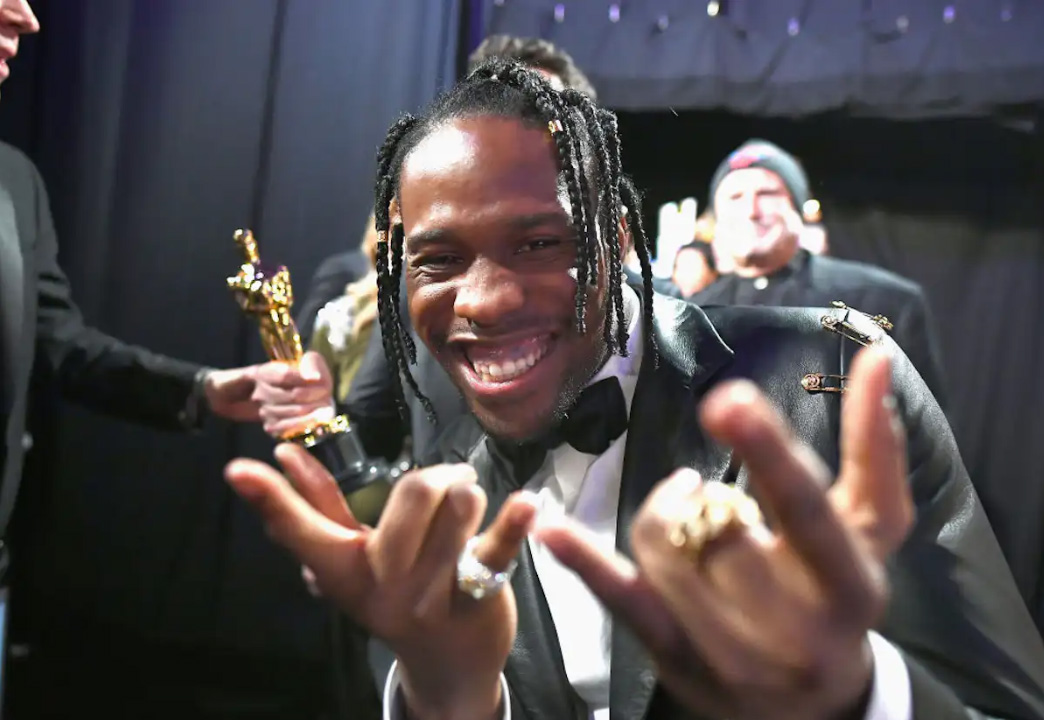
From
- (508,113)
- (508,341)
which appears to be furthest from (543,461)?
(508,113)

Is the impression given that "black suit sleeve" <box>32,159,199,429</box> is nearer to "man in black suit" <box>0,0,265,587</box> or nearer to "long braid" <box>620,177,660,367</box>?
"man in black suit" <box>0,0,265,587</box>

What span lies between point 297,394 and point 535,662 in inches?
13.6

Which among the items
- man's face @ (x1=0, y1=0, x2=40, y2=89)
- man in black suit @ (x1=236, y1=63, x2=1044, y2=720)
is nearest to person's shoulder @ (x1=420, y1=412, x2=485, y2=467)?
man in black suit @ (x1=236, y1=63, x2=1044, y2=720)

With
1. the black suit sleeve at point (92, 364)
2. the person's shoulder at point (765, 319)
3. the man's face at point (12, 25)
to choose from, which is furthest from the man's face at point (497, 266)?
the man's face at point (12, 25)

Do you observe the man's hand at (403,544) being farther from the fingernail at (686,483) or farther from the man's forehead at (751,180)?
the man's forehead at (751,180)

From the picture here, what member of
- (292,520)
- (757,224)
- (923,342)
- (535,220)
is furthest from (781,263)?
(292,520)

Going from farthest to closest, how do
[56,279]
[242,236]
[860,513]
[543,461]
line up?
[56,279] → [242,236] → [543,461] → [860,513]

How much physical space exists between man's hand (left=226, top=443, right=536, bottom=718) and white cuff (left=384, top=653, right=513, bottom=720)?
0.08 m

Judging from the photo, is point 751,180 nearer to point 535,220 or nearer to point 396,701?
point 535,220

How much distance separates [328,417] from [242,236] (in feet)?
0.64

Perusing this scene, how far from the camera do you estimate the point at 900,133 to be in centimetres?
90

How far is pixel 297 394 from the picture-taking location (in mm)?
772

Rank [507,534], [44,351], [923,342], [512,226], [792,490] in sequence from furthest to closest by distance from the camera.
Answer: [44,351] < [923,342] < [512,226] < [507,534] < [792,490]

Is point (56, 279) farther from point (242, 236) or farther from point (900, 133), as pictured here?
point (900, 133)
